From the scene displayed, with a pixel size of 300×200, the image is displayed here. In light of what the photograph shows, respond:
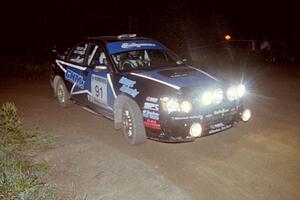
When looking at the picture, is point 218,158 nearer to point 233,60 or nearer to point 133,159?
point 133,159

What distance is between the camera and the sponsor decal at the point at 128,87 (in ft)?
18.7

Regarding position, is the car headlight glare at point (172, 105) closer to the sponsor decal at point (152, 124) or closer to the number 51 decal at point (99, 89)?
the sponsor decal at point (152, 124)

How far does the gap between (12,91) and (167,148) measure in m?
6.51

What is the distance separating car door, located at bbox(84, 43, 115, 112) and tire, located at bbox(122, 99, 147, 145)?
20.0 inches

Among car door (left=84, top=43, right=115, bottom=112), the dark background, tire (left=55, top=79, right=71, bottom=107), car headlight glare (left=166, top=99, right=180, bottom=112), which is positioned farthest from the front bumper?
the dark background

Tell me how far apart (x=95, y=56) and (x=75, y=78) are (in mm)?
803

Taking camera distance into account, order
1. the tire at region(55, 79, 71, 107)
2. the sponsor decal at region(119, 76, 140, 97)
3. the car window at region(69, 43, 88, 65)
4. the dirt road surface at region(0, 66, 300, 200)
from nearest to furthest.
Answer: the dirt road surface at region(0, 66, 300, 200) < the sponsor decal at region(119, 76, 140, 97) < the car window at region(69, 43, 88, 65) < the tire at region(55, 79, 71, 107)

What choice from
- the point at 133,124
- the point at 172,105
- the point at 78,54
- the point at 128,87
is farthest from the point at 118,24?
the point at 172,105

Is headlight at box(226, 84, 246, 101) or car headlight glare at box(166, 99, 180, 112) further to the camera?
headlight at box(226, 84, 246, 101)

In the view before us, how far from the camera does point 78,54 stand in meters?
7.50

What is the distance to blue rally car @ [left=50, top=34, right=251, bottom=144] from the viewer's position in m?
5.27

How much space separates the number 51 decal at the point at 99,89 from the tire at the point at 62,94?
4.74 feet

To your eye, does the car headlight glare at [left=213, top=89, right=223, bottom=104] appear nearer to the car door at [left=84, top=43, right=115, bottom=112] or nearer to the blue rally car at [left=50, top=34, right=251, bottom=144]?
the blue rally car at [left=50, top=34, right=251, bottom=144]

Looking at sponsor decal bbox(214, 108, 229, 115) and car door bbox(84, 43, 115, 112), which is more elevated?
car door bbox(84, 43, 115, 112)
